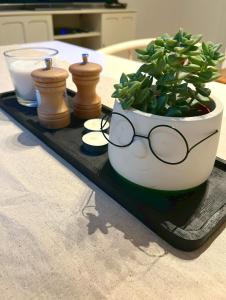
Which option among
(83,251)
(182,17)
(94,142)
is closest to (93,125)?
(94,142)

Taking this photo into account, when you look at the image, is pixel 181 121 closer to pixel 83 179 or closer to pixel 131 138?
pixel 131 138

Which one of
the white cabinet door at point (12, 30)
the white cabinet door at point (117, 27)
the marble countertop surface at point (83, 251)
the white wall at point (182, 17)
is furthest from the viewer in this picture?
the white wall at point (182, 17)

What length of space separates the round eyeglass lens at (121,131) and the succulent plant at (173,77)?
0.02m

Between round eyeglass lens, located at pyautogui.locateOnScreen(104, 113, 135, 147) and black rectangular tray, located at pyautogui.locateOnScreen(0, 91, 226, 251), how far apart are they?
0.22 ft

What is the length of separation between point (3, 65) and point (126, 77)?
86 centimetres

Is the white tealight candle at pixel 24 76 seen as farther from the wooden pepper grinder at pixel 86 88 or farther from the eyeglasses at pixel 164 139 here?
the eyeglasses at pixel 164 139

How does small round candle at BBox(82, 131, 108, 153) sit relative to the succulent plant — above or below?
below

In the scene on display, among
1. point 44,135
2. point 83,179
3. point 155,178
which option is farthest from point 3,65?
point 155,178

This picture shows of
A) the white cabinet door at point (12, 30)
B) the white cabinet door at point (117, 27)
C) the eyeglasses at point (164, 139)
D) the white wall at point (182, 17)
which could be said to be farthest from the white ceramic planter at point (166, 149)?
the white wall at point (182, 17)

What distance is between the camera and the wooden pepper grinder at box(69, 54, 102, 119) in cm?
60

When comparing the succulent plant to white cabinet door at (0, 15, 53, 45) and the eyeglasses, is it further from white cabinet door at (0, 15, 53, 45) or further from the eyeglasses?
white cabinet door at (0, 15, 53, 45)

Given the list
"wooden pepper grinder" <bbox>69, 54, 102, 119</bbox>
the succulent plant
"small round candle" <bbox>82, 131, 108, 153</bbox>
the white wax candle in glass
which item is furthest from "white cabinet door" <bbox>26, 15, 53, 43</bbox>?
the succulent plant

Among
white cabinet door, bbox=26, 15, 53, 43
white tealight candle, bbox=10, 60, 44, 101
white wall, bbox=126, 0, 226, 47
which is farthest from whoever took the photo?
white wall, bbox=126, 0, 226, 47

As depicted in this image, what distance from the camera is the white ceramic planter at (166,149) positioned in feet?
1.21
